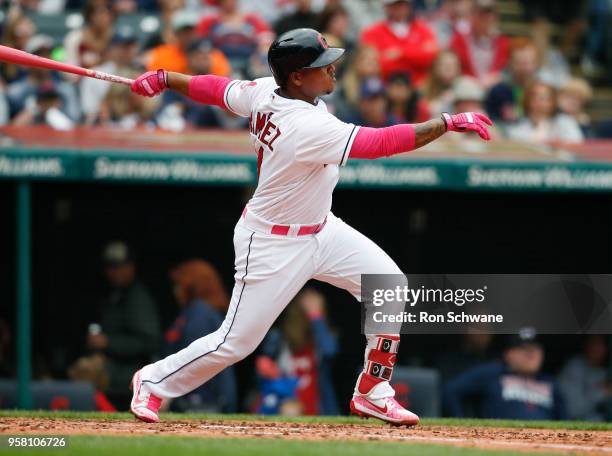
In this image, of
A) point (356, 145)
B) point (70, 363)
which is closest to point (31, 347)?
point (70, 363)

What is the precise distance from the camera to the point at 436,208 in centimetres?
917

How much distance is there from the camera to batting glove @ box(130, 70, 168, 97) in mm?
5641

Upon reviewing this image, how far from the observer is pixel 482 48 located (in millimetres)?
10586

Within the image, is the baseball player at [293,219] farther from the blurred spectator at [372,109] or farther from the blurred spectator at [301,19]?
the blurred spectator at [301,19]

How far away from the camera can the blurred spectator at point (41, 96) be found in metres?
8.88

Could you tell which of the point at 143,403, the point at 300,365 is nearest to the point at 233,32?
the point at 300,365

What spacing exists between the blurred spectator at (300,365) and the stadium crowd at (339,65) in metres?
1.51

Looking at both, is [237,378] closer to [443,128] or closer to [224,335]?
[224,335]

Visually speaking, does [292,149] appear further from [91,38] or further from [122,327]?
[91,38]

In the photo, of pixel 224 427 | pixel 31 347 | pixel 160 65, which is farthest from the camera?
pixel 160 65

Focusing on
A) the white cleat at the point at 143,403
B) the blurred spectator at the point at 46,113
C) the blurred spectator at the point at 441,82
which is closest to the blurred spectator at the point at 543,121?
the blurred spectator at the point at 441,82

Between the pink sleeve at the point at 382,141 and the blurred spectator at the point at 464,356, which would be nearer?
the pink sleeve at the point at 382,141

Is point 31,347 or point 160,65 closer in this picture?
point 31,347

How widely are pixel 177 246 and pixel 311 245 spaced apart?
3.79 metres
